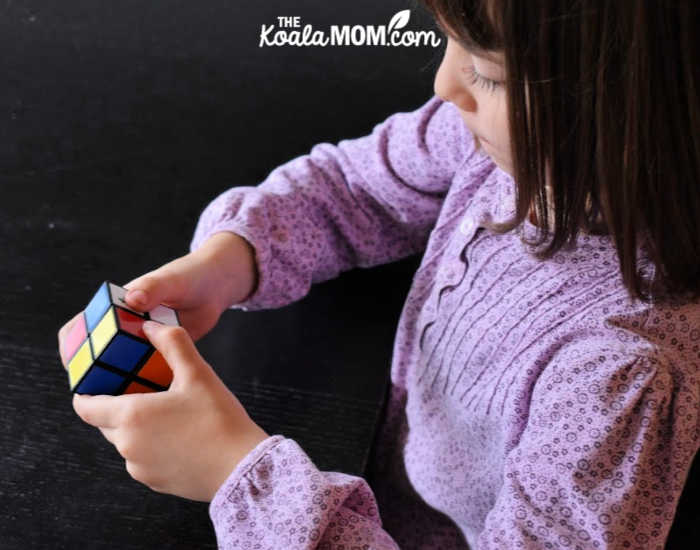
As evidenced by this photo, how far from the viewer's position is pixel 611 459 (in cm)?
60

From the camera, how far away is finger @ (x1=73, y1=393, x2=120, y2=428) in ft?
2.16

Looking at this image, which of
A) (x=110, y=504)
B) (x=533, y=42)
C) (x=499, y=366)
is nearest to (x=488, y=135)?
(x=533, y=42)

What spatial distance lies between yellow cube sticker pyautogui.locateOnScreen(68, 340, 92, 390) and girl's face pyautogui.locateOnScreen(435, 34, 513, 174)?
12.9 inches

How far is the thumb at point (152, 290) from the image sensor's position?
688mm

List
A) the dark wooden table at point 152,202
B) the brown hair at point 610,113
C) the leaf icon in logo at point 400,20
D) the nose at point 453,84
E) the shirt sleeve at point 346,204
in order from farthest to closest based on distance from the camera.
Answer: the leaf icon in logo at point 400,20 < the shirt sleeve at point 346,204 < the dark wooden table at point 152,202 < the nose at point 453,84 < the brown hair at point 610,113

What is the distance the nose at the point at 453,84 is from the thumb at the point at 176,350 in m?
0.26

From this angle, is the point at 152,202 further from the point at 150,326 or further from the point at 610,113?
the point at 610,113

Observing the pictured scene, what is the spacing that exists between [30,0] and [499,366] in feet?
2.57

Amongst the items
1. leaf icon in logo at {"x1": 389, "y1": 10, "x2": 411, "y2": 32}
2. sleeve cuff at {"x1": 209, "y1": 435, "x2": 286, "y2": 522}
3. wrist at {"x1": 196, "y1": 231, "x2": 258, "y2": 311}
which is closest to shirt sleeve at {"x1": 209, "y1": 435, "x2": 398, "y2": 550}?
sleeve cuff at {"x1": 209, "y1": 435, "x2": 286, "y2": 522}

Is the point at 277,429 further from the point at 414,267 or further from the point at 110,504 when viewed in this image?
the point at 414,267

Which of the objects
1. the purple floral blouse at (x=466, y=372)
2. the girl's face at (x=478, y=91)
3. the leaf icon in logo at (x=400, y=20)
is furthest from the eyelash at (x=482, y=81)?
the leaf icon in logo at (x=400, y=20)

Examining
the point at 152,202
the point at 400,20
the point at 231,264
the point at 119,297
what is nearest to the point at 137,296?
the point at 119,297

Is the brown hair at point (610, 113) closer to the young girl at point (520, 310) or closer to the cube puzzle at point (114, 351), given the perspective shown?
the young girl at point (520, 310)

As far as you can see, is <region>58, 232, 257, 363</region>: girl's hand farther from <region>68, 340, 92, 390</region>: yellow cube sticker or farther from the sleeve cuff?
the sleeve cuff
